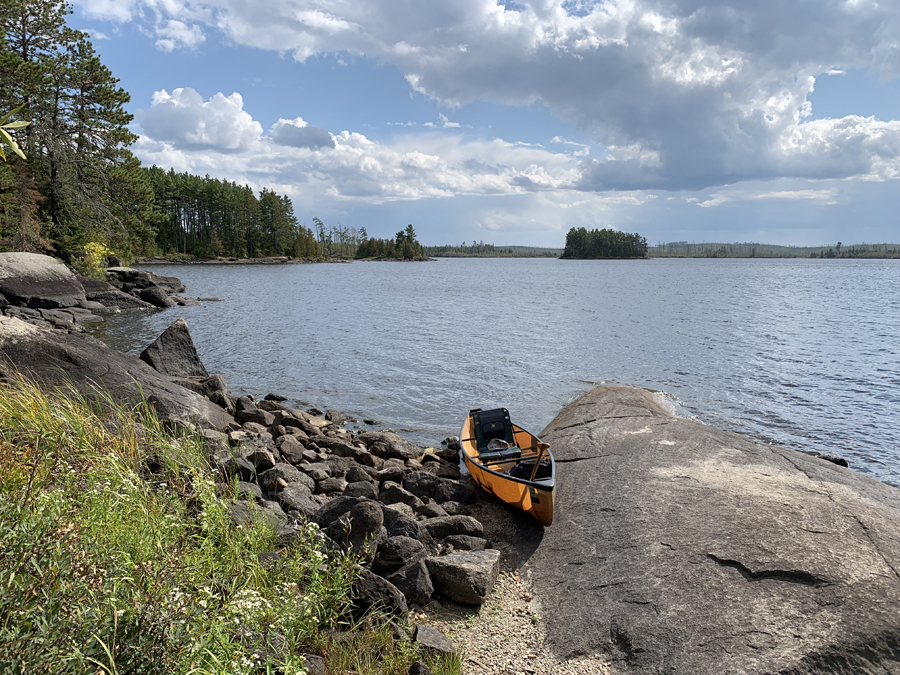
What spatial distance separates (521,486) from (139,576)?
235 inches

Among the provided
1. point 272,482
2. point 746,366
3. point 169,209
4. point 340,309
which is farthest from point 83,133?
point 169,209

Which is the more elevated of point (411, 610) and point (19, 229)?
point (19, 229)

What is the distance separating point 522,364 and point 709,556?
58.5 feet

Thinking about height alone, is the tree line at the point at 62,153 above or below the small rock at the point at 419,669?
above

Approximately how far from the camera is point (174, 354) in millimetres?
16562

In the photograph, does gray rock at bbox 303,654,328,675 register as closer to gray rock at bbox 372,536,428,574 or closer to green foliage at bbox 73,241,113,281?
gray rock at bbox 372,536,428,574

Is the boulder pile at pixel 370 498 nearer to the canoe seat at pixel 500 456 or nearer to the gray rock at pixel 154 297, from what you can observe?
the canoe seat at pixel 500 456

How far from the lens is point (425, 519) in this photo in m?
9.04

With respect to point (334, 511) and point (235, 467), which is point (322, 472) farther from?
point (334, 511)

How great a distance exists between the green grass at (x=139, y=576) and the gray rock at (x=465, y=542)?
2.40m

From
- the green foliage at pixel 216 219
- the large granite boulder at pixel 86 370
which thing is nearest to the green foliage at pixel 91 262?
the large granite boulder at pixel 86 370

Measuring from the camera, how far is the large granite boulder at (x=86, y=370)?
10672mm

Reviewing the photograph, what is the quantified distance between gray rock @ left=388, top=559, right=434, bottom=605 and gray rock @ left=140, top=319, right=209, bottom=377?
40.1 feet

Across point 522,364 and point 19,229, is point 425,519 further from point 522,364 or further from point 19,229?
point 19,229
